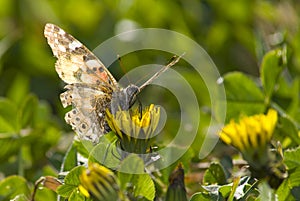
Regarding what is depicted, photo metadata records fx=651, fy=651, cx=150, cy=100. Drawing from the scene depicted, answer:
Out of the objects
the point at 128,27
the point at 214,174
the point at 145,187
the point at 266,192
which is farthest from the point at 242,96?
the point at 128,27

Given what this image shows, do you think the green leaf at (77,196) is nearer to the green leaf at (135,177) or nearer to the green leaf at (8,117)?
the green leaf at (135,177)

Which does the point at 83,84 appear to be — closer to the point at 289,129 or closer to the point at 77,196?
the point at 77,196

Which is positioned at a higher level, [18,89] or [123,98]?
[123,98]

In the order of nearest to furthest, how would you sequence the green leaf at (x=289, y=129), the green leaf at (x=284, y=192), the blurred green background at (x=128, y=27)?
the green leaf at (x=284, y=192) → the green leaf at (x=289, y=129) → the blurred green background at (x=128, y=27)

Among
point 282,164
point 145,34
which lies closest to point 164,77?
point 145,34

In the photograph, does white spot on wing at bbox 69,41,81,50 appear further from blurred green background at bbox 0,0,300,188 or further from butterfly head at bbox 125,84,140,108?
blurred green background at bbox 0,0,300,188

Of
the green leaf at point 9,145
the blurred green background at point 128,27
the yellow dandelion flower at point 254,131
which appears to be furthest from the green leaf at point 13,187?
the blurred green background at point 128,27
